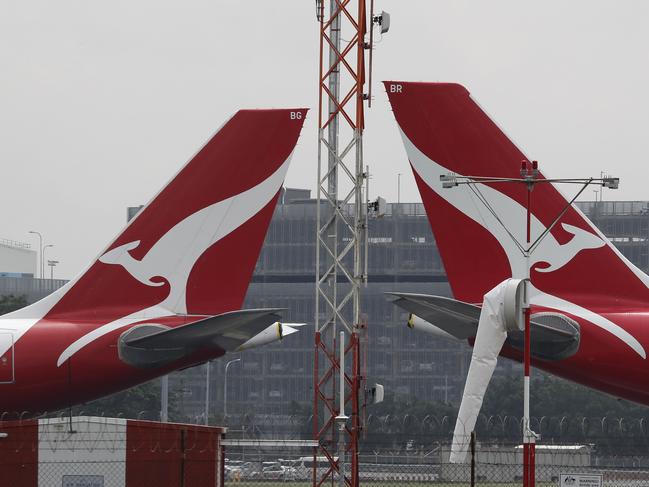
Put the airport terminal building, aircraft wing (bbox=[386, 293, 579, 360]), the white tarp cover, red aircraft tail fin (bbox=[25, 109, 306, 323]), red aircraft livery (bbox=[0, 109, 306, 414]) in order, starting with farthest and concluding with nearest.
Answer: the airport terminal building
red aircraft tail fin (bbox=[25, 109, 306, 323])
red aircraft livery (bbox=[0, 109, 306, 414])
the white tarp cover
aircraft wing (bbox=[386, 293, 579, 360])

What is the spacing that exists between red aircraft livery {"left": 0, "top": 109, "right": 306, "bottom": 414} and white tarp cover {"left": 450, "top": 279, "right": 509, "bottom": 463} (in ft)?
19.8

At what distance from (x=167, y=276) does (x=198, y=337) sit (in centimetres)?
346

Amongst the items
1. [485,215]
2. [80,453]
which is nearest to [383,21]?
[485,215]

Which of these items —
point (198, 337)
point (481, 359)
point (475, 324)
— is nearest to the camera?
point (475, 324)

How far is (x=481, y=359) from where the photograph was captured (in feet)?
110

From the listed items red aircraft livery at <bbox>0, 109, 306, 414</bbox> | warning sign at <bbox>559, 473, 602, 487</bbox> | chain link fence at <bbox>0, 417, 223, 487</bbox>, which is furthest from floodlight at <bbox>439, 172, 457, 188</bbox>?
chain link fence at <bbox>0, 417, 223, 487</bbox>

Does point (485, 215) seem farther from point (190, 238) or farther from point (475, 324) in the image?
point (190, 238)

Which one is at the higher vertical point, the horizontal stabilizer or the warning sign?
the horizontal stabilizer

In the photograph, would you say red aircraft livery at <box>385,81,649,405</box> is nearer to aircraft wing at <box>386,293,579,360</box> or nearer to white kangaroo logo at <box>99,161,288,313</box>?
Result: aircraft wing at <box>386,293,579,360</box>

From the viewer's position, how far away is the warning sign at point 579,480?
29141 mm

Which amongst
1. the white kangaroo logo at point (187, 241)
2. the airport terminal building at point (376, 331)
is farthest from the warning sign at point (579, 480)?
the airport terminal building at point (376, 331)

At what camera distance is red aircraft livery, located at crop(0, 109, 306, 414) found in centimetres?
3672

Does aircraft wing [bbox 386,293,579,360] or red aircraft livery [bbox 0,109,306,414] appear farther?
red aircraft livery [bbox 0,109,306,414]

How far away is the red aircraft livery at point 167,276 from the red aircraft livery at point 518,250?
3653 mm
